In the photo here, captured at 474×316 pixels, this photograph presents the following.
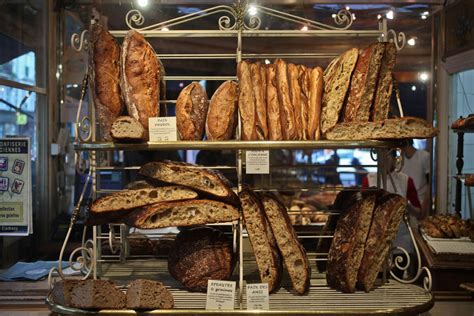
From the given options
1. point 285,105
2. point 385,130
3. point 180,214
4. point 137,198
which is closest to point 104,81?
point 137,198

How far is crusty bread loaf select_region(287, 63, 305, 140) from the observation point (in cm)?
196

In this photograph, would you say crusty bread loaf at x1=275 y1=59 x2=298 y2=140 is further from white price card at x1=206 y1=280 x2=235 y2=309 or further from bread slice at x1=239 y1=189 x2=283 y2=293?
white price card at x1=206 y1=280 x2=235 y2=309

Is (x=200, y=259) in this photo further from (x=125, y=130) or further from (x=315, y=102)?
(x=315, y=102)

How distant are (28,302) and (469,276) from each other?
2.16 m

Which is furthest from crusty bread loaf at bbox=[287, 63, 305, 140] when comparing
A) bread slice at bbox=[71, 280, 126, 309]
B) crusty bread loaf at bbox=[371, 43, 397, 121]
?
bread slice at bbox=[71, 280, 126, 309]

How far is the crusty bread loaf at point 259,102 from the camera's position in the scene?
1.95 meters

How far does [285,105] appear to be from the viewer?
1.96 metres

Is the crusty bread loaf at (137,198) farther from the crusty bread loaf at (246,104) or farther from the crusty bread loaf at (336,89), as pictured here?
the crusty bread loaf at (336,89)

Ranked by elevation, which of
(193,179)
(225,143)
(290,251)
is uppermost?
(225,143)

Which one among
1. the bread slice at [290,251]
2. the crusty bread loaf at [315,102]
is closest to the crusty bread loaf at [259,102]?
the crusty bread loaf at [315,102]

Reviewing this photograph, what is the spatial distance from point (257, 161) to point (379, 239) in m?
0.55

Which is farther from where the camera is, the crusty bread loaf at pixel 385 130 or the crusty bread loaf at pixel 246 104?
the crusty bread loaf at pixel 246 104

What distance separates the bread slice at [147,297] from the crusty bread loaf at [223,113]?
0.59 m

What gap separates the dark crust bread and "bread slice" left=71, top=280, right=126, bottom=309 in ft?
0.95
